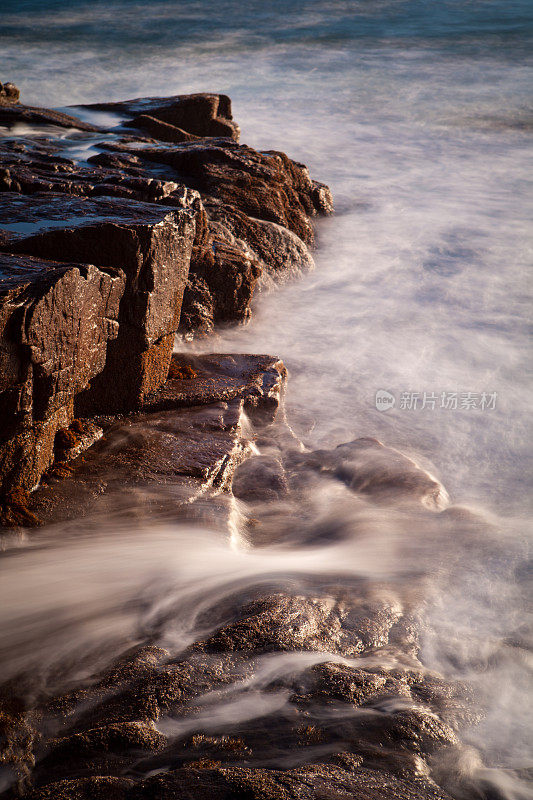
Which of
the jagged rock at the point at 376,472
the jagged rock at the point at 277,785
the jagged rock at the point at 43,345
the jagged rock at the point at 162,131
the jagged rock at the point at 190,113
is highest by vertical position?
the jagged rock at the point at 190,113

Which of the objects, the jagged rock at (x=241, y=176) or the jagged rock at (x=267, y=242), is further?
the jagged rock at (x=241, y=176)

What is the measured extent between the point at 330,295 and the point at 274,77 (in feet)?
48.8

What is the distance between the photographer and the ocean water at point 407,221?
424cm

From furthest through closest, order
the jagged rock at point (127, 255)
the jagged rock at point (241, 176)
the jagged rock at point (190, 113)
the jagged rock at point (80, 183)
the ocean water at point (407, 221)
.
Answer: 1. the jagged rock at point (190, 113)
2. the jagged rock at point (241, 176)
3. the ocean water at point (407, 221)
4. the jagged rock at point (80, 183)
5. the jagged rock at point (127, 255)

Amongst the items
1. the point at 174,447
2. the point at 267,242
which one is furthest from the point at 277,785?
the point at 267,242

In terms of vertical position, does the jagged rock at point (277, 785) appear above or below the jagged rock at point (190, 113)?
below

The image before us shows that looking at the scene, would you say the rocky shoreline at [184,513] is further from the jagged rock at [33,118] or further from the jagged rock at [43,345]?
the jagged rock at [33,118]

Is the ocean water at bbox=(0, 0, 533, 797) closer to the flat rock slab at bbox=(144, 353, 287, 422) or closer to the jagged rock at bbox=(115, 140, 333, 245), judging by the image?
A: the flat rock slab at bbox=(144, 353, 287, 422)

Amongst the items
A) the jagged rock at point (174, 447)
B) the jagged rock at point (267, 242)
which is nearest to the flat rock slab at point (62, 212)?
the jagged rock at point (174, 447)

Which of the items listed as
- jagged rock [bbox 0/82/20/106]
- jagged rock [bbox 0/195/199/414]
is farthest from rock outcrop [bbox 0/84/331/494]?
jagged rock [bbox 0/82/20/106]

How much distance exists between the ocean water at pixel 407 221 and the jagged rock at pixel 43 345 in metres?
1.87

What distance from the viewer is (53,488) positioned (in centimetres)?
300

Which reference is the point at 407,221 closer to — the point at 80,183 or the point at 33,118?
the point at 33,118

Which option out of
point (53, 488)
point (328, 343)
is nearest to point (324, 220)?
point (328, 343)
